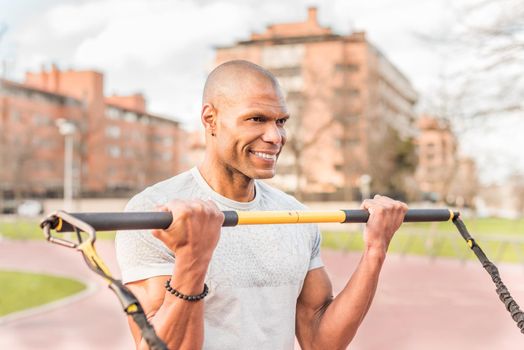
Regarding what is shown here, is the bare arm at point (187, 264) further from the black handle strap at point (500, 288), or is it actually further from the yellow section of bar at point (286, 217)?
the black handle strap at point (500, 288)

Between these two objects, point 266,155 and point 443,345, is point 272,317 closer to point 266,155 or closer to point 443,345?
point 266,155

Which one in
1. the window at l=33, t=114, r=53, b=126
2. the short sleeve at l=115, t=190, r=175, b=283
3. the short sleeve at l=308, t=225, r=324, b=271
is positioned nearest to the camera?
the short sleeve at l=115, t=190, r=175, b=283

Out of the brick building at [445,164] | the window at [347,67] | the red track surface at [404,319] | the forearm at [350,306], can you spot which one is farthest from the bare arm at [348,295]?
the window at [347,67]

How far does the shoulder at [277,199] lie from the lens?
2.05 meters

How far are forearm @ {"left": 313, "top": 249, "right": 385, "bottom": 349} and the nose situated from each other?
16.1 inches

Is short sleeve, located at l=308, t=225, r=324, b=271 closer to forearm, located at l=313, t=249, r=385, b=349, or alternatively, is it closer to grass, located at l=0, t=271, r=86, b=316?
forearm, located at l=313, t=249, r=385, b=349

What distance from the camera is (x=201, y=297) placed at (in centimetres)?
146

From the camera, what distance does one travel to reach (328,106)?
2869 centimetres

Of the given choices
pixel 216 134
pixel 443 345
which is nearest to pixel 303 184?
pixel 443 345

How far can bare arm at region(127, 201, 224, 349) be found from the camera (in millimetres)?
1366

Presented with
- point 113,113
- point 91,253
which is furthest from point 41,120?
point 91,253

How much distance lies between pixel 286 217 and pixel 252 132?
29cm

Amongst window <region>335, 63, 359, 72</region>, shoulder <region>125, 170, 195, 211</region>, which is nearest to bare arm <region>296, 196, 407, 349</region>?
shoulder <region>125, 170, 195, 211</region>

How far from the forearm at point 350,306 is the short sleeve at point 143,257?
21.6 inches
